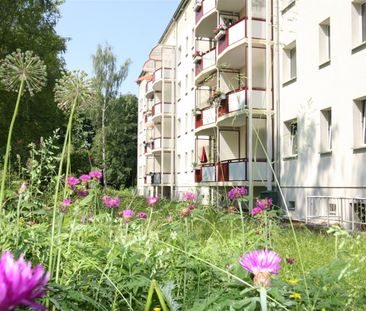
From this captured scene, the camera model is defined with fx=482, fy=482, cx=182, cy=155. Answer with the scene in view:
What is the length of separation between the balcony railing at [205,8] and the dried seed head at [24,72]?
2381cm

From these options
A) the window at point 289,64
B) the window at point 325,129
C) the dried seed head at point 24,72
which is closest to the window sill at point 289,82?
the window at point 289,64

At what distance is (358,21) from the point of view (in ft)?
44.1

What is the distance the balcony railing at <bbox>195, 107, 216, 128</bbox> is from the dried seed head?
22775 mm

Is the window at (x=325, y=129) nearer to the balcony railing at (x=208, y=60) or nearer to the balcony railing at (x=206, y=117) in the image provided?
the balcony railing at (x=206, y=117)

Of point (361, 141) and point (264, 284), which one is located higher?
point (361, 141)

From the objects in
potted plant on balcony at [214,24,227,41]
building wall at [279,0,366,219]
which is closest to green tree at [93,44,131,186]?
potted plant on balcony at [214,24,227,41]

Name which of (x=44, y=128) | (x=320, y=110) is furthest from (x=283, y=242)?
(x=44, y=128)

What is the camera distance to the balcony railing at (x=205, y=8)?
2512cm

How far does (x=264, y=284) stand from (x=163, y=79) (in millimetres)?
40839

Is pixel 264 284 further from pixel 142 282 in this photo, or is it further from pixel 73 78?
pixel 73 78

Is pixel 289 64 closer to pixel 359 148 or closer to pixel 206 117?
pixel 359 148

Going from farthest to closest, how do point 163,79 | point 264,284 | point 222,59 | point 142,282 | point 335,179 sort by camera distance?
point 163,79 < point 222,59 < point 335,179 < point 142,282 < point 264,284

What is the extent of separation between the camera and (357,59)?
13.1 metres

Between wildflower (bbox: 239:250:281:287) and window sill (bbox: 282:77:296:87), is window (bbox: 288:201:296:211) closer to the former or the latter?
window sill (bbox: 282:77:296:87)
